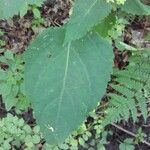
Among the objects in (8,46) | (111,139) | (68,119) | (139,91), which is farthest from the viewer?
(8,46)

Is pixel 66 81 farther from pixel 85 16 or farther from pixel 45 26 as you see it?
pixel 45 26

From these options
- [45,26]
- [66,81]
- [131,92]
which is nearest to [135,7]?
[66,81]

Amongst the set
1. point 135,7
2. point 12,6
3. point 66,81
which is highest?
point 12,6

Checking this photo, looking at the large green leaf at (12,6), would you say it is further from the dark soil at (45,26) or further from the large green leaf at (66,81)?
the dark soil at (45,26)

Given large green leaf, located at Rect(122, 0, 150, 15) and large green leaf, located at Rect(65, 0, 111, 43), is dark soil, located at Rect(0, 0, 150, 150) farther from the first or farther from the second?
large green leaf, located at Rect(65, 0, 111, 43)

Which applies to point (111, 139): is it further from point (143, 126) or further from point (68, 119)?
point (68, 119)

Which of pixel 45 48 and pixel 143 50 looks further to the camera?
pixel 143 50

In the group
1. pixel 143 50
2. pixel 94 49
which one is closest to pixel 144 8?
pixel 94 49
